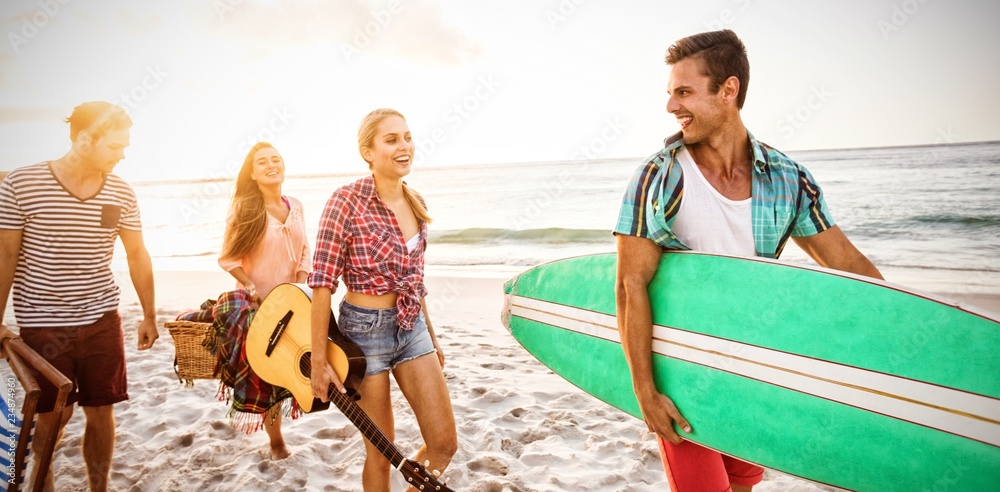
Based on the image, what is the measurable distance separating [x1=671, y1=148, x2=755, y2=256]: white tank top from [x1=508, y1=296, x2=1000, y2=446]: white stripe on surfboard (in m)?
0.31

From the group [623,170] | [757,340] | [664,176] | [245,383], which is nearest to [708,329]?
[757,340]

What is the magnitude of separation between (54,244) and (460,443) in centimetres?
231

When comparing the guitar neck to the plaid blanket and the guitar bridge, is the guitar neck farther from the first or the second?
the plaid blanket

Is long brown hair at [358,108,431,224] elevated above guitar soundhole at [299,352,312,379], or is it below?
above

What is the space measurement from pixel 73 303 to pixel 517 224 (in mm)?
12039

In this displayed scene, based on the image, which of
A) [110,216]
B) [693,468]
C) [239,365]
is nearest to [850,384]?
[693,468]

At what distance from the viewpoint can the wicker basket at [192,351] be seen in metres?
3.07

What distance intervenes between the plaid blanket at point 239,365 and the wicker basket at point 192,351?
0.04 m

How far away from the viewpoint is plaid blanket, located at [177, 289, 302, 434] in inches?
118

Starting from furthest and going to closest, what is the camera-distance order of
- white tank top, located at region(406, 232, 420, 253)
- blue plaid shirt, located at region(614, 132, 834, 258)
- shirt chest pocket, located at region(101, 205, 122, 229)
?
1. shirt chest pocket, located at region(101, 205, 122, 229)
2. white tank top, located at region(406, 232, 420, 253)
3. blue plaid shirt, located at region(614, 132, 834, 258)

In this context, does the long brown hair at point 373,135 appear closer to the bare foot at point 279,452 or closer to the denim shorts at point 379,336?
the denim shorts at point 379,336

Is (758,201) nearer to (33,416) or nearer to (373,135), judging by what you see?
(373,135)

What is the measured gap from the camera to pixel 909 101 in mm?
19422

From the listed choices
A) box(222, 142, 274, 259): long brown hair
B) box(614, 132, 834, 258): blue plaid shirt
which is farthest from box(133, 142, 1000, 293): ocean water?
box(614, 132, 834, 258): blue plaid shirt
